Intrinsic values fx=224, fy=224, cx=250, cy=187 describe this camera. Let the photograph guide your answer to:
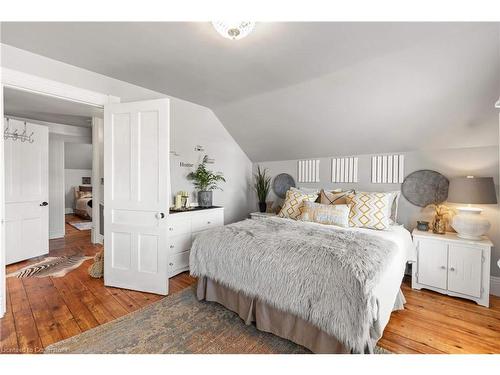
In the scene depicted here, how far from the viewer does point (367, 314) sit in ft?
4.16

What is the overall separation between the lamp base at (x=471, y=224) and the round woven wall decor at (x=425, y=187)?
14.4 inches

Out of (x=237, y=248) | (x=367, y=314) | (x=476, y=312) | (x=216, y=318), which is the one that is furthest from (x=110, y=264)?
(x=476, y=312)

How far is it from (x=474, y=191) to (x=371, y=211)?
0.96 meters

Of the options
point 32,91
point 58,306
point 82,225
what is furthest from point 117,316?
point 82,225

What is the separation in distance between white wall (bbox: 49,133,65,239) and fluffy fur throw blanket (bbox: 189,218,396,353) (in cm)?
422

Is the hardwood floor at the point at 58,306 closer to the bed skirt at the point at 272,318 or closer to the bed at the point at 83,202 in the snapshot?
the bed skirt at the point at 272,318

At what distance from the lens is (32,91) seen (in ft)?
7.03

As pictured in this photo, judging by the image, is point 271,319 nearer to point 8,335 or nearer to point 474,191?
point 8,335

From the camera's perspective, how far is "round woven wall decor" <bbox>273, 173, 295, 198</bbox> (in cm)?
416

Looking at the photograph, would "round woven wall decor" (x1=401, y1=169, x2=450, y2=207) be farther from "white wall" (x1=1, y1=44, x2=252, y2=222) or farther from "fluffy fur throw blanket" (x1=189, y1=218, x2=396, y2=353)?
"white wall" (x1=1, y1=44, x2=252, y2=222)

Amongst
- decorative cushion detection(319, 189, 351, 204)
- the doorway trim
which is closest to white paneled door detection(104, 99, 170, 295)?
the doorway trim

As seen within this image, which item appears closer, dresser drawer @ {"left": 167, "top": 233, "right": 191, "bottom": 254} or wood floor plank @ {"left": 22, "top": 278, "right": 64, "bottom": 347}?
wood floor plank @ {"left": 22, "top": 278, "right": 64, "bottom": 347}

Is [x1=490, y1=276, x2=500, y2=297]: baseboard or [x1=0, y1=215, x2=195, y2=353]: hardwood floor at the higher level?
[x1=490, y1=276, x2=500, y2=297]: baseboard
